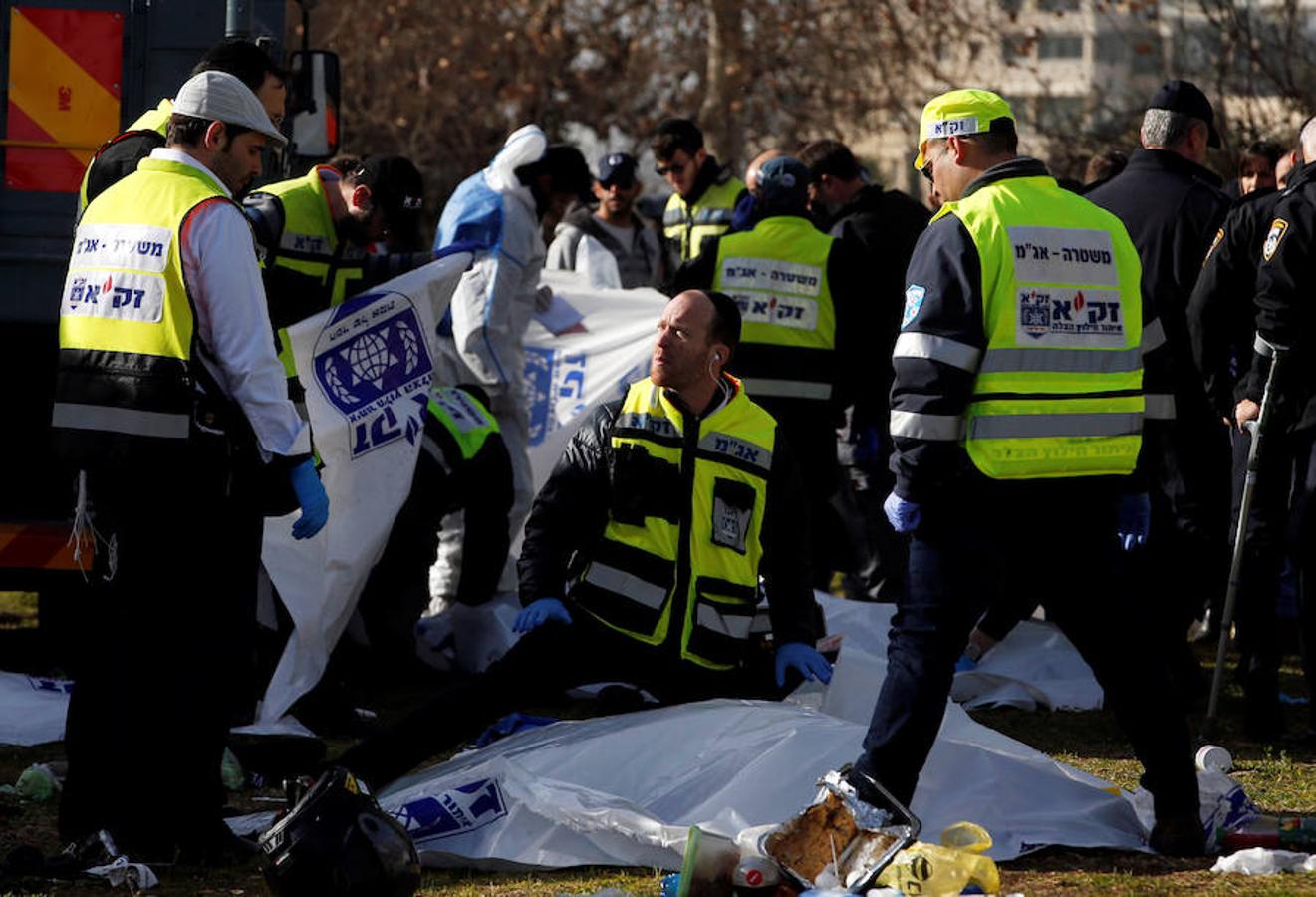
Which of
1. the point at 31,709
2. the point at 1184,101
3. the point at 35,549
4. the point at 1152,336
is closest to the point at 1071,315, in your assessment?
the point at 1152,336

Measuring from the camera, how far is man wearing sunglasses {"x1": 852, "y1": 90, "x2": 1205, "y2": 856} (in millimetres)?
4926

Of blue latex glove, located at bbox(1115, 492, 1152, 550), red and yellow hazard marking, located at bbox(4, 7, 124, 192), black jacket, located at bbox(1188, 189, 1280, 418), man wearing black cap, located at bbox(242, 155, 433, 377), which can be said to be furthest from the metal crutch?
red and yellow hazard marking, located at bbox(4, 7, 124, 192)

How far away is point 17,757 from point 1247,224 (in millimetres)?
4399

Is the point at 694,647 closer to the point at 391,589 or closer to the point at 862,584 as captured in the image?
the point at 391,589

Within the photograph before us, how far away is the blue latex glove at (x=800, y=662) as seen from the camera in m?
5.89

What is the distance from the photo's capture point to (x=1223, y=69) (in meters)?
16.1

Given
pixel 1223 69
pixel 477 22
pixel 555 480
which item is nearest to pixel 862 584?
pixel 555 480

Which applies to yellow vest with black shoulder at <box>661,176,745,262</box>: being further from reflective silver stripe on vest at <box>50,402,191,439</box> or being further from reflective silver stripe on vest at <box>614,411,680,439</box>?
reflective silver stripe on vest at <box>50,402,191,439</box>

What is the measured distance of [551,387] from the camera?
32.0ft

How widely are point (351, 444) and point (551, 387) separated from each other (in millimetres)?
2853

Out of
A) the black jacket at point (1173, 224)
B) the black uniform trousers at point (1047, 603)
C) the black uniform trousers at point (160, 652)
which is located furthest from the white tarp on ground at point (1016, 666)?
the black uniform trousers at point (160, 652)

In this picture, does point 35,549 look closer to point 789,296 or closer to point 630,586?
point 630,586

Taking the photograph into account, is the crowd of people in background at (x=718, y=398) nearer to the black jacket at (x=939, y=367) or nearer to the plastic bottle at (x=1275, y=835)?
the black jacket at (x=939, y=367)

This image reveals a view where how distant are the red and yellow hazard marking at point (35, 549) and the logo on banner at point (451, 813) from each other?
249cm
